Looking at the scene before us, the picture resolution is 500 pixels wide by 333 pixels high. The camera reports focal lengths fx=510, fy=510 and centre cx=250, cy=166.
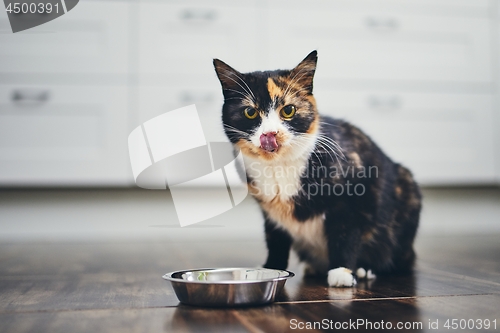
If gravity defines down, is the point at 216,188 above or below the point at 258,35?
below

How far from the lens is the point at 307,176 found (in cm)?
111

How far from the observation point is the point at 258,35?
2.25 m

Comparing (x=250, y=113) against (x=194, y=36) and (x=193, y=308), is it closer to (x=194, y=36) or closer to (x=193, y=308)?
(x=193, y=308)

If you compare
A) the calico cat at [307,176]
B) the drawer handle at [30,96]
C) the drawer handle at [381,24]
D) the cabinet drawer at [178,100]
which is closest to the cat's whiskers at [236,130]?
the calico cat at [307,176]

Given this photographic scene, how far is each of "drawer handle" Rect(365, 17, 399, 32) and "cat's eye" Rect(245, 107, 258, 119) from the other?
140 cm

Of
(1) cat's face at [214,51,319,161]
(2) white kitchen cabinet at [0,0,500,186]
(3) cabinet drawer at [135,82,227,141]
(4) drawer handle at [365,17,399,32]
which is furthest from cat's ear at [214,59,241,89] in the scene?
(4) drawer handle at [365,17,399,32]

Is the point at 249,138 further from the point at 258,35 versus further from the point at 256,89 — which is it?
the point at 258,35

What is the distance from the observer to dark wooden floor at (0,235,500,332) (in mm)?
727

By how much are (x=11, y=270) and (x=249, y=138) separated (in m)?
0.70

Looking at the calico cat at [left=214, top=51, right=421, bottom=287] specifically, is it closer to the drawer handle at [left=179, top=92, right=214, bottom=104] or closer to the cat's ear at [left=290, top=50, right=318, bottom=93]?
Result: the cat's ear at [left=290, top=50, right=318, bottom=93]

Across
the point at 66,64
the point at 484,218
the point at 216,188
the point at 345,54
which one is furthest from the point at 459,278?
the point at 66,64

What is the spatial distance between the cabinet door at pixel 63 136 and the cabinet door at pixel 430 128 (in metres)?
0.91

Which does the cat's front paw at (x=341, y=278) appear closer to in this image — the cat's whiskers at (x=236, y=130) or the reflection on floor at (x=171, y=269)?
the reflection on floor at (x=171, y=269)

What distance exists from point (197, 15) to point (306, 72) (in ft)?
3.93
